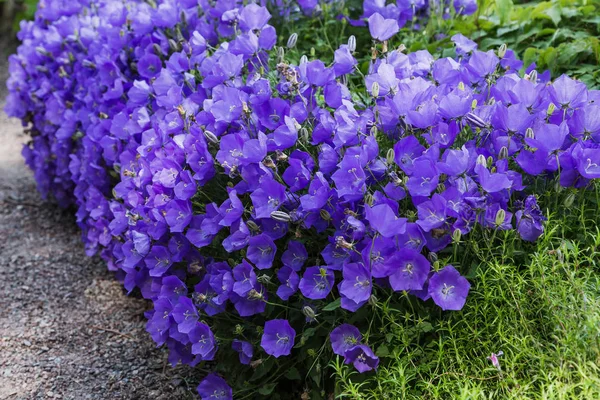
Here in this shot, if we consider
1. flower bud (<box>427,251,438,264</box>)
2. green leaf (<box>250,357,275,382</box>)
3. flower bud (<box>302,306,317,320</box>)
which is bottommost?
green leaf (<box>250,357,275,382</box>)

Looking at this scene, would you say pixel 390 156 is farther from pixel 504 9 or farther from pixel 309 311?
pixel 504 9

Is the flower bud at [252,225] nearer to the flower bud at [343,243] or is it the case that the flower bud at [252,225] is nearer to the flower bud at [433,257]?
the flower bud at [343,243]

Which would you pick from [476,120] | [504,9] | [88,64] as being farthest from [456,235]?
[88,64]

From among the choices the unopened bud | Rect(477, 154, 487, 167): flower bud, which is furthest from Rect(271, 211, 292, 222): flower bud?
Rect(477, 154, 487, 167): flower bud

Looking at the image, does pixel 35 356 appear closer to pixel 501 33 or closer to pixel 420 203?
pixel 420 203

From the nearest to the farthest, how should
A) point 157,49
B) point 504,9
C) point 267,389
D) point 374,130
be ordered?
point 374,130, point 267,389, point 157,49, point 504,9

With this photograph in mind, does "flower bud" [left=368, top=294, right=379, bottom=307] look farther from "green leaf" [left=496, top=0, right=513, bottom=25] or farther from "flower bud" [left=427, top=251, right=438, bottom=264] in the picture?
"green leaf" [left=496, top=0, right=513, bottom=25]

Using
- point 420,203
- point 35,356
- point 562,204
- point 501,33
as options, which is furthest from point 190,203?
point 501,33
